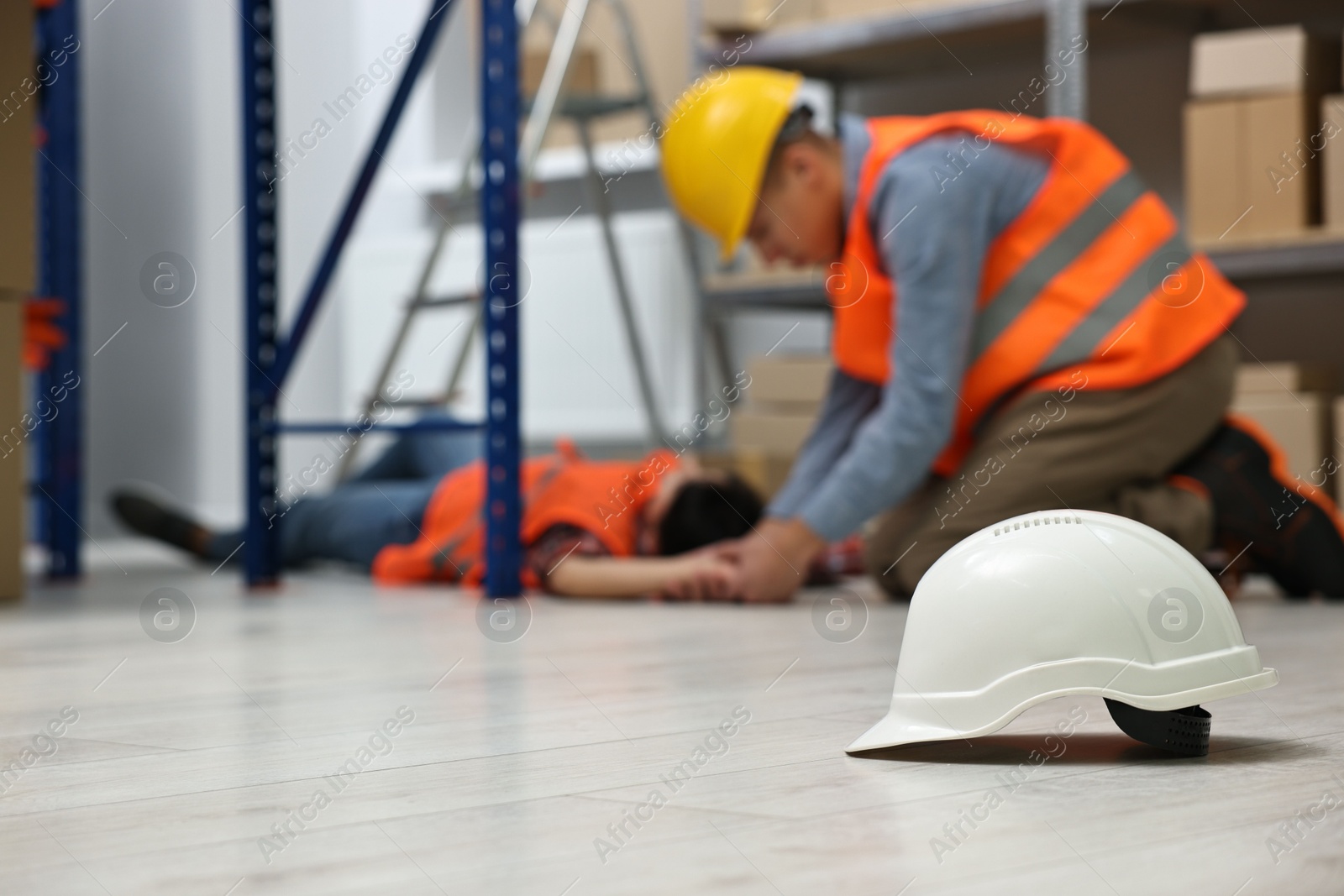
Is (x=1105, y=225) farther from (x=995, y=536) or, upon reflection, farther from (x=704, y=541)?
(x=995, y=536)

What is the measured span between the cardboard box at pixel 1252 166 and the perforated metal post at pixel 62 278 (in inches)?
89.3

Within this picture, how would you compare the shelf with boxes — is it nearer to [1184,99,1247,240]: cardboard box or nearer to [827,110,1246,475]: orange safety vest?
[1184,99,1247,240]: cardboard box

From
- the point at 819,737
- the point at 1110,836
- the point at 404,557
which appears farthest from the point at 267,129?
the point at 1110,836

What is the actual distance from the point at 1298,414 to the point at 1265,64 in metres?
0.68

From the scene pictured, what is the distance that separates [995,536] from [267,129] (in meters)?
2.27

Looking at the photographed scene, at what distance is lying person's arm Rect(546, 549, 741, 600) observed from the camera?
8.21 ft

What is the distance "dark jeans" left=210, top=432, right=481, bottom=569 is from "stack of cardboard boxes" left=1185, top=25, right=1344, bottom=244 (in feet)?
5.08

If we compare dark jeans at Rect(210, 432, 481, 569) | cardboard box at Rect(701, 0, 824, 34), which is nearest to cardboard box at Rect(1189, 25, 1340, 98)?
cardboard box at Rect(701, 0, 824, 34)

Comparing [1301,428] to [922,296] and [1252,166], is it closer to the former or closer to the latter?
[1252,166]

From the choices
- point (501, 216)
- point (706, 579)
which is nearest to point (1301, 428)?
point (706, 579)

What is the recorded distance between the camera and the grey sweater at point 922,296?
7.39 feet

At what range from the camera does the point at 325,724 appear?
1.29m

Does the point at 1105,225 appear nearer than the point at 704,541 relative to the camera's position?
Yes

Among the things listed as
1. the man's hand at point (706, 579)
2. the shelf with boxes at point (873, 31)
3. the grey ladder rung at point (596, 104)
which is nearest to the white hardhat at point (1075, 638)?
the man's hand at point (706, 579)
